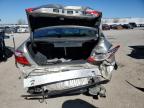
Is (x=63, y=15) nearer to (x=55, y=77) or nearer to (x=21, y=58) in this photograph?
(x=21, y=58)

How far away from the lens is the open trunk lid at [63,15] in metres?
4.90

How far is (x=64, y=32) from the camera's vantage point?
609 centimetres

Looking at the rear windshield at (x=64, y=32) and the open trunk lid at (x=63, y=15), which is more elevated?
the open trunk lid at (x=63, y=15)

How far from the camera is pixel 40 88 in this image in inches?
182

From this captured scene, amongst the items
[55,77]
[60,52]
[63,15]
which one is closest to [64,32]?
[60,52]

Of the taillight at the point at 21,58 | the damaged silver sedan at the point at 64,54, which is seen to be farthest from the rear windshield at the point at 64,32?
the taillight at the point at 21,58

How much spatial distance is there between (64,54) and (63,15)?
1.26 metres

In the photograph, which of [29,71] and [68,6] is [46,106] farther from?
[68,6]

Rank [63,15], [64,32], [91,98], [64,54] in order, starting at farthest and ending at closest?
[64,32], [64,54], [91,98], [63,15]

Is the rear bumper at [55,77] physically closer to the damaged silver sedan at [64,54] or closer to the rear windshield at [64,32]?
the damaged silver sedan at [64,54]

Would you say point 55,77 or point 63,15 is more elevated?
point 63,15

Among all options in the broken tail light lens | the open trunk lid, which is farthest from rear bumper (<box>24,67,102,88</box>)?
the open trunk lid

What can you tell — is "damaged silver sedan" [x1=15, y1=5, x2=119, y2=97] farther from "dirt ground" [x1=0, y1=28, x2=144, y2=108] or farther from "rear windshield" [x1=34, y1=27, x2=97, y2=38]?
"dirt ground" [x1=0, y1=28, x2=144, y2=108]

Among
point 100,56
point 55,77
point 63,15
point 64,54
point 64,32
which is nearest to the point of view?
point 55,77
